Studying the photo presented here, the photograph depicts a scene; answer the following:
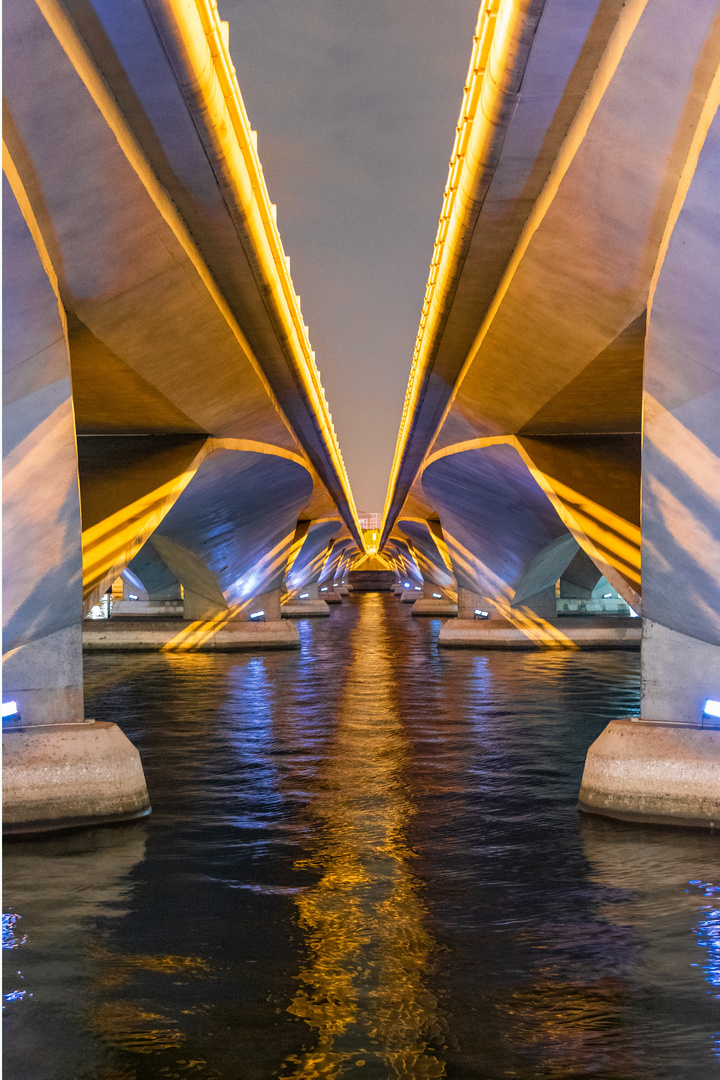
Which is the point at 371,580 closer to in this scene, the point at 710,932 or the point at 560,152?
the point at 560,152

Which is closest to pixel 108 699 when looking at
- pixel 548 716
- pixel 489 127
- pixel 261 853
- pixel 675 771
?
pixel 548 716

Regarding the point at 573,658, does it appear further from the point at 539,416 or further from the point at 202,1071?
the point at 202,1071

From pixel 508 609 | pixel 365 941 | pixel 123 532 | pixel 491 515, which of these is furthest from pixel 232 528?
pixel 365 941

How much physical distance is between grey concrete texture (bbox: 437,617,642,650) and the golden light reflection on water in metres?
23.4

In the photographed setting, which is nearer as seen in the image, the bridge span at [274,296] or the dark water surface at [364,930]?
the dark water surface at [364,930]

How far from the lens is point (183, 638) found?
38.9 metres

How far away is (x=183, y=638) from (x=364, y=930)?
31107 millimetres

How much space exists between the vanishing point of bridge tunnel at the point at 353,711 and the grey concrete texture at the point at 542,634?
16321mm

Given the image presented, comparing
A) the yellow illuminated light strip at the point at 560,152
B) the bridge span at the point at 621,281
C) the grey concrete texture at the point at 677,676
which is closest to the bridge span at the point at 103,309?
the yellow illuminated light strip at the point at 560,152

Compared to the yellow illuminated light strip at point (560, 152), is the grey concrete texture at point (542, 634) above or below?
below

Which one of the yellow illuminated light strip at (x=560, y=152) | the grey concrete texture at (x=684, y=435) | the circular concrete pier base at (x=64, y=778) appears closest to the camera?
the yellow illuminated light strip at (x=560, y=152)

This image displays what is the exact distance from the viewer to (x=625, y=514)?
74.5 ft

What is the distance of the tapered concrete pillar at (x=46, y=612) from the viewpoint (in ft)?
35.8

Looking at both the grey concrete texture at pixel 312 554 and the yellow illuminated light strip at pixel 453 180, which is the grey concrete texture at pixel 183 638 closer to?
the yellow illuminated light strip at pixel 453 180
